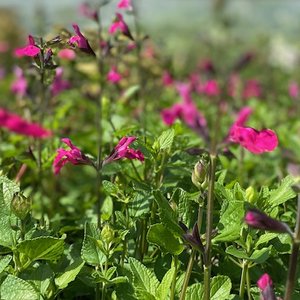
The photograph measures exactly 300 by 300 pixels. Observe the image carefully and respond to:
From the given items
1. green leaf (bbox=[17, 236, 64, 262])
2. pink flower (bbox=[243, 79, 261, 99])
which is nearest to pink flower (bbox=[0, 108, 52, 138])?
green leaf (bbox=[17, 236, 64, 262])

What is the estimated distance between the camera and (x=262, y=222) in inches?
43.3

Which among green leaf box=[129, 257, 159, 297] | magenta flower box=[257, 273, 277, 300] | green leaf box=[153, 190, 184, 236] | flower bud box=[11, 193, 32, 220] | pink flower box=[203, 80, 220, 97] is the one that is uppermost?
pink flower box=[203, 80, 220, 97]

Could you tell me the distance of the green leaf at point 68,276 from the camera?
128 cm

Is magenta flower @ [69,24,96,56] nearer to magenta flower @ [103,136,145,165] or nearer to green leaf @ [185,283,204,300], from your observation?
magenta flower @ [103,136,145,165]

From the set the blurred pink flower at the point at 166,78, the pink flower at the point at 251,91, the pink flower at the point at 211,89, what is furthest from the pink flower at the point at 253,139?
the pink flower at the point at 251,91

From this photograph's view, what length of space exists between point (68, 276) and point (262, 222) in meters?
0.48

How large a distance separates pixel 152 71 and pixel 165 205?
10.3 feet

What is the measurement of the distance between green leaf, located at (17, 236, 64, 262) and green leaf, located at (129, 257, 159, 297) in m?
0.18

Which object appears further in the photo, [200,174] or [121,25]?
[121,25]

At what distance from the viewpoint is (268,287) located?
1.12m

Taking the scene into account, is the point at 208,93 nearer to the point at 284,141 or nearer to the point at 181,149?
the point at 284,141

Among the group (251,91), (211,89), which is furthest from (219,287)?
(251,91)

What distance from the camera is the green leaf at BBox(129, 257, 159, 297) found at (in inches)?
52.0

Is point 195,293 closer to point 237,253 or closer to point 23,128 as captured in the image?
point 237,253
